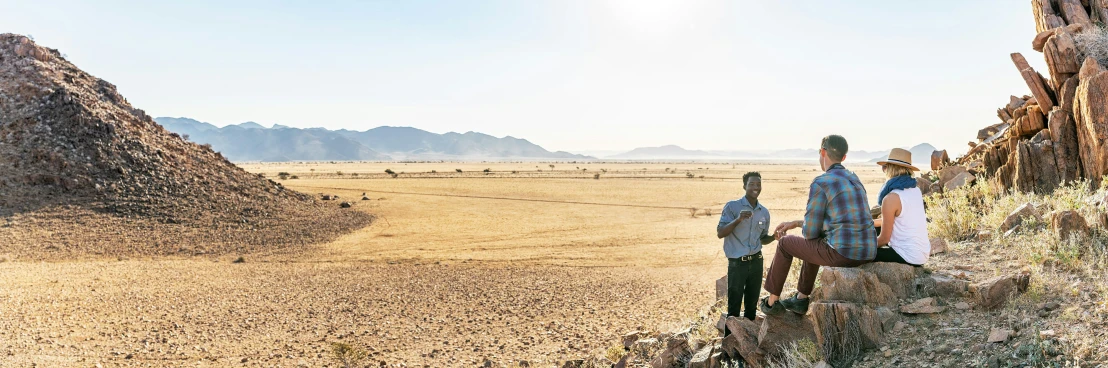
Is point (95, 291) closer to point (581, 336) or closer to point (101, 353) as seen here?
point (101, 353)

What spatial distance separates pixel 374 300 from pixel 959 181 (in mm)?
11764

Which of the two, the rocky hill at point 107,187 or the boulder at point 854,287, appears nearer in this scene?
the boulder at point 854,287

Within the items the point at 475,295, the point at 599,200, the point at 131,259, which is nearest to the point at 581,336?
the point at 475,295

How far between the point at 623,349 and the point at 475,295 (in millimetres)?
4723

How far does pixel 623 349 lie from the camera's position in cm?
813

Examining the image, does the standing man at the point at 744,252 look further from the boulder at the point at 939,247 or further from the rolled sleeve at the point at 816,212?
the boulder at the point at 939,247

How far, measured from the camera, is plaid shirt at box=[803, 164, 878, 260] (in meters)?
5.06

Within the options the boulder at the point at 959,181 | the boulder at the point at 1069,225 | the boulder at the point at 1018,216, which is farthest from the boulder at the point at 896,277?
the boulder at the point at 959,181

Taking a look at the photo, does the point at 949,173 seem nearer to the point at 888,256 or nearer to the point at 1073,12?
the point at 1073,12

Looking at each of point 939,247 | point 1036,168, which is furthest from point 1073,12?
point 939,247

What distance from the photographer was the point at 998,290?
5137mm

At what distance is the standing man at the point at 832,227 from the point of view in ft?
16.6

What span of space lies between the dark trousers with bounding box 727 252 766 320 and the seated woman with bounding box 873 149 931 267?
48.4 inches

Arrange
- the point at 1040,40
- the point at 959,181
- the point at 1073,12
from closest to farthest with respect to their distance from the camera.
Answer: the point at 1040,40 < the point at 1073,12 < the point at 959,181
